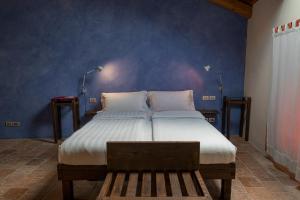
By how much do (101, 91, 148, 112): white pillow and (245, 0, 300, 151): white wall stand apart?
1.75 m

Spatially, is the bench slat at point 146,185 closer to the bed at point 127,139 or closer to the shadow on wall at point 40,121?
the bed at point 127,139

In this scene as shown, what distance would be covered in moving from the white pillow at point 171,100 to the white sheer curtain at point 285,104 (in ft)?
3.96

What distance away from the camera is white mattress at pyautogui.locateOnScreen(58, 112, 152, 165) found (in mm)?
2275

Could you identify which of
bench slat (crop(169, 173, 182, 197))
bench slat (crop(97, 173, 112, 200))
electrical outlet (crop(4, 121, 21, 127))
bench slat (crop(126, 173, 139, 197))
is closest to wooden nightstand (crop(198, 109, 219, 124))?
bench slat (crop(169, 173, 182, 197))

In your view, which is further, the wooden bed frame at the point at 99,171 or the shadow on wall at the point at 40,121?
the shadow on wall at the point at 40,121

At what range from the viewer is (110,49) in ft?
13.8

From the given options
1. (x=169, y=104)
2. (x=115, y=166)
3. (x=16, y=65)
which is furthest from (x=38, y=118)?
(x=115, y=166)

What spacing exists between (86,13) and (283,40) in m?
3.01

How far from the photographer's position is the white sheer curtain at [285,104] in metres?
2.70

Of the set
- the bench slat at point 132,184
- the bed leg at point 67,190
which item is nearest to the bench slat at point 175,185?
the bench slat at point 132,184

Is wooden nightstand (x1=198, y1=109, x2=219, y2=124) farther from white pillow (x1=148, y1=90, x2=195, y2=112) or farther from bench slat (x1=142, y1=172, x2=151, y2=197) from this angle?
bench slat (x1=142, y1=172, x2=151, y2=197)

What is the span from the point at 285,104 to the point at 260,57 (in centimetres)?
108

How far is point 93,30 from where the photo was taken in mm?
4176

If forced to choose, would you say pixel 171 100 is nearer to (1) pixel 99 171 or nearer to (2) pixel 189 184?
(1) pixel 99 171
